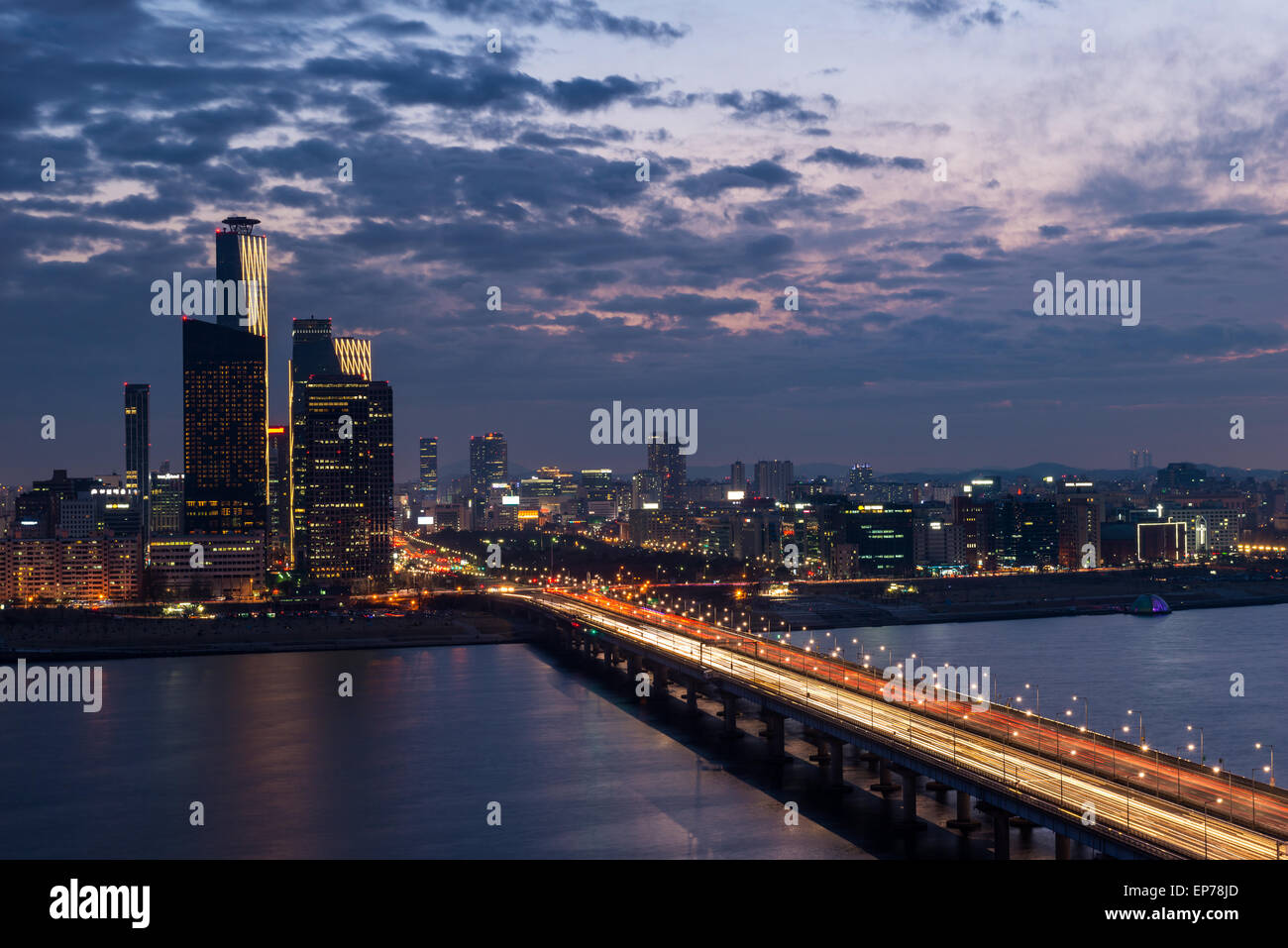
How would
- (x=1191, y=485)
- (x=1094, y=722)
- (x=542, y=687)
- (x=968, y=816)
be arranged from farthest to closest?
(x=1191, y=485)
(x=542, y=687)
(x=1094, y=722)
(x=968, y=816)

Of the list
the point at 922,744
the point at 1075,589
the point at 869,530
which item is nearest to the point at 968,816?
the point at 922,744

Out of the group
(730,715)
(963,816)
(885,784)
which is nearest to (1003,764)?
(963,816)

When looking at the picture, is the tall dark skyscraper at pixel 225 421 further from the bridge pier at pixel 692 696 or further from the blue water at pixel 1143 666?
the bridge pier at pixel 692 696

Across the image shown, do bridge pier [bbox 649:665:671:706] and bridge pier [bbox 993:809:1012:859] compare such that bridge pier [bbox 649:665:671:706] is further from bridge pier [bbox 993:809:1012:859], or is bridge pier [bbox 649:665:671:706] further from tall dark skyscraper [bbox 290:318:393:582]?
tall dark skyscraper [bbox 290:318:393:582]

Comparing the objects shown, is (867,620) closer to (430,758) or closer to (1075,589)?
(1075,589)

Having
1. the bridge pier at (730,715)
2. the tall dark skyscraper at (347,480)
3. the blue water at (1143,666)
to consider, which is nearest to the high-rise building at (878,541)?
the blue water at (1143,666)

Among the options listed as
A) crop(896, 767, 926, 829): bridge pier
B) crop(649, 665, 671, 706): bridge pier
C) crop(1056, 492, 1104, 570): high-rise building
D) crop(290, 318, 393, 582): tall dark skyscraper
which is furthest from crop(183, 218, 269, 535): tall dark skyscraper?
crop(896, 767, 926, 829): bridge pier
